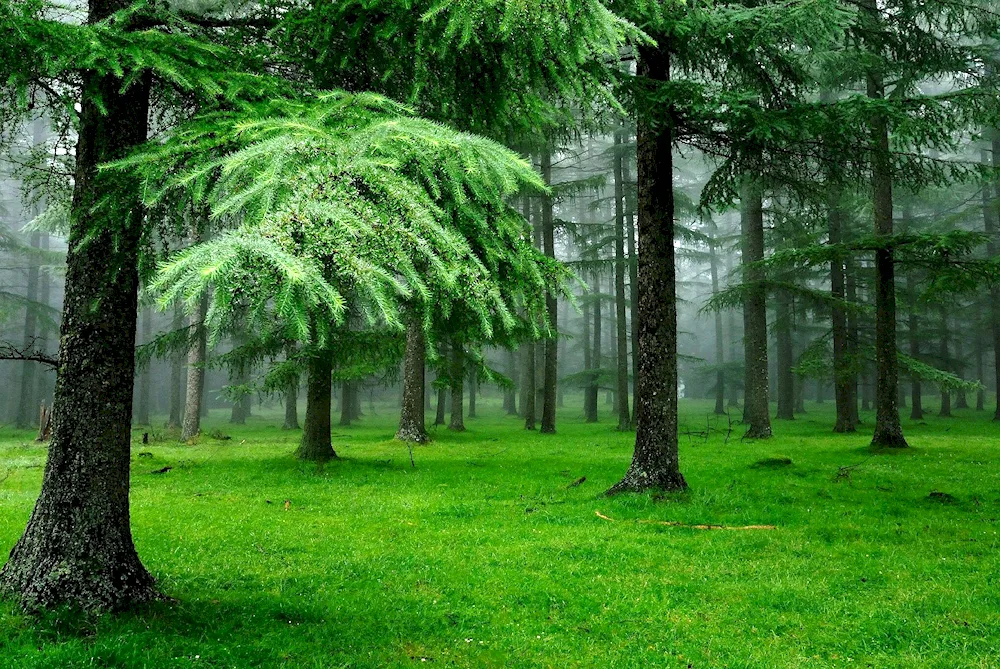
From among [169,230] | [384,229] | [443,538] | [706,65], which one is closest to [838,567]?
[443,538]

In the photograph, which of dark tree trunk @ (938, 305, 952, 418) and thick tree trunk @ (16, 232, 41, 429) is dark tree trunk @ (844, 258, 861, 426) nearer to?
dark tree trunk @ (938, 305, 952, 418)

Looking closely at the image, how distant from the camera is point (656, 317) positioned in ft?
30.6

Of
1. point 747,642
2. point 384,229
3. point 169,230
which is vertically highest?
point 169,230

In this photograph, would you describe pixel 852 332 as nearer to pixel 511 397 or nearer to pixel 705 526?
pixel 705 526

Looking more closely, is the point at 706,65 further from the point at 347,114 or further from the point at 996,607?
the point at 347,114

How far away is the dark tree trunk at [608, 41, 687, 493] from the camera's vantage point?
30.7ft

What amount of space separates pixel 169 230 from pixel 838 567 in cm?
676

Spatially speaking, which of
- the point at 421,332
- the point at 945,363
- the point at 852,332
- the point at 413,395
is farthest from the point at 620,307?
the point at 421,332

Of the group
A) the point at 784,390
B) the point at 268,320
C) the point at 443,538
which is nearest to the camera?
the point at 268,320

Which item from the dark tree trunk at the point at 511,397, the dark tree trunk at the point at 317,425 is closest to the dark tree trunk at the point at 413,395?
the dark tree trunk at the point at 317,425

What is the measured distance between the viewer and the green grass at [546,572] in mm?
4691

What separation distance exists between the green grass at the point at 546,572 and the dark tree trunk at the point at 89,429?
0.29 m

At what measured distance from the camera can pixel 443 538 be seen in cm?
782

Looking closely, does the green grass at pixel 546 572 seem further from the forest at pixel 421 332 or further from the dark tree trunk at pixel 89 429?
the dark tree trunk at pixel 89 429
